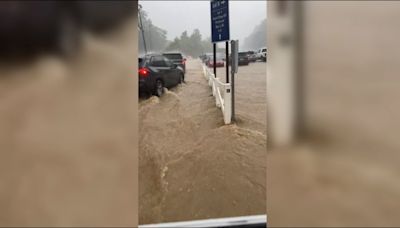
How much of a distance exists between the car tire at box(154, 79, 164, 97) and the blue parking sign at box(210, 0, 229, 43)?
311 millimetres

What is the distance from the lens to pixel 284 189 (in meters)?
1.06

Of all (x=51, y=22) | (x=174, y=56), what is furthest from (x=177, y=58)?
(x=51, y=22)

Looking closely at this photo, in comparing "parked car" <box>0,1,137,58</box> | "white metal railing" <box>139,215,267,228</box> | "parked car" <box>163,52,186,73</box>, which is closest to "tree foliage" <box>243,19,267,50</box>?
"parked car" <box>163,52,186,73</box>

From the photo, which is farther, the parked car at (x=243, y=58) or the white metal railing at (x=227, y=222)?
the parked car at (x=243, y=58)

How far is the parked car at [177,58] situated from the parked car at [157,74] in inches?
0.5

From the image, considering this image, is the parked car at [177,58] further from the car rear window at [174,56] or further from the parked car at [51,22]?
the parked car at [51,22]

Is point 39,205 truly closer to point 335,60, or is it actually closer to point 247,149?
point 247,149

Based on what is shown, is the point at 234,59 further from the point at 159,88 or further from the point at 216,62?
the point at 159,88

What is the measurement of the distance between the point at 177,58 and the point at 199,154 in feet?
1.45

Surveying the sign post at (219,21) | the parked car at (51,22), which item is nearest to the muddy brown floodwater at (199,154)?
the sign post at (219,21)

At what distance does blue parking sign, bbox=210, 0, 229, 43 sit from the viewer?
1304 millimetres

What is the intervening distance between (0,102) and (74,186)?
0.31m

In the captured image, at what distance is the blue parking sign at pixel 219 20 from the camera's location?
4.28 ft

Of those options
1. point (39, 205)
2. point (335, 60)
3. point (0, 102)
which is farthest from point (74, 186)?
point (335, 60)
